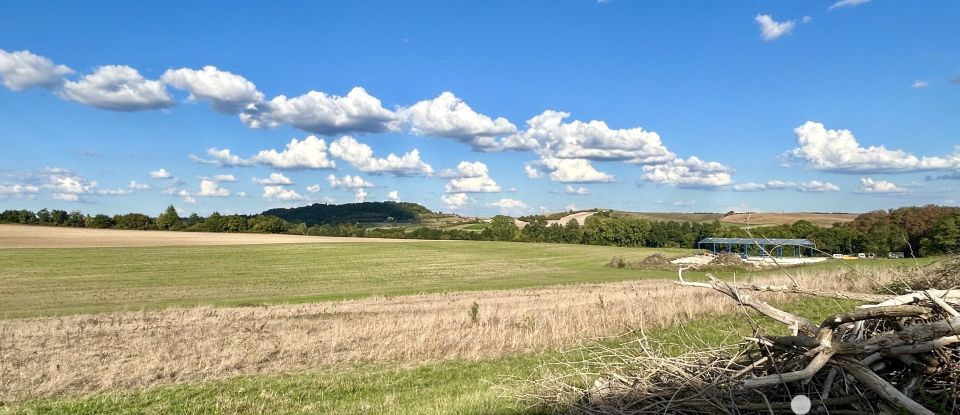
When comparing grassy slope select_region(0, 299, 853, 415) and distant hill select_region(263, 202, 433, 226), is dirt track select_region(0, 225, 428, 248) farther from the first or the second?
grassy slope select_region(0, 299, 853, 415)

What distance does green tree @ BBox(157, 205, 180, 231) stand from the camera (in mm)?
→ 93000

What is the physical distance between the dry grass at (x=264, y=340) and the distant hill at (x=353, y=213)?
11492 centimetres

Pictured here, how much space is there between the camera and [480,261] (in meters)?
66.5

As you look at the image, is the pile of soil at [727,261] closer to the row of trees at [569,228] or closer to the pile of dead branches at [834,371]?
the row of trees at [569,228]

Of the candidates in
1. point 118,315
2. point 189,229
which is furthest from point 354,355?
point 189,229

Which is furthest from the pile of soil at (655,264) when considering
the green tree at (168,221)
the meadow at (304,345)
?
the green tree at (168,221)

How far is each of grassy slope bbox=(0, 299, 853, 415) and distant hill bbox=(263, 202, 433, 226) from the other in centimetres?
12481

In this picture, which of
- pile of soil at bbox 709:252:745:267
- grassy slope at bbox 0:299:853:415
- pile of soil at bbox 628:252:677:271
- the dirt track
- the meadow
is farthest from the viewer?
the dirt track

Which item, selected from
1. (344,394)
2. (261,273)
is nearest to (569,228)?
(261,273)

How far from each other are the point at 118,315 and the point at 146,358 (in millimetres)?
10928

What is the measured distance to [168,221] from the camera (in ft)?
308

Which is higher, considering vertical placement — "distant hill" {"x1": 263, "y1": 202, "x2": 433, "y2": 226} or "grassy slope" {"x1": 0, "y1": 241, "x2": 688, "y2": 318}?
"distant hill" {"x1": 263, "y1": 202, "x2": 433, "y2": 226}

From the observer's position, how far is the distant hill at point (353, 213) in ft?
465

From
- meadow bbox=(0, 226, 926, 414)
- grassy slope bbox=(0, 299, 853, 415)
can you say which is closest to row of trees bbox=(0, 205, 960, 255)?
meadow bbox=(0, 226, 926, 414)
